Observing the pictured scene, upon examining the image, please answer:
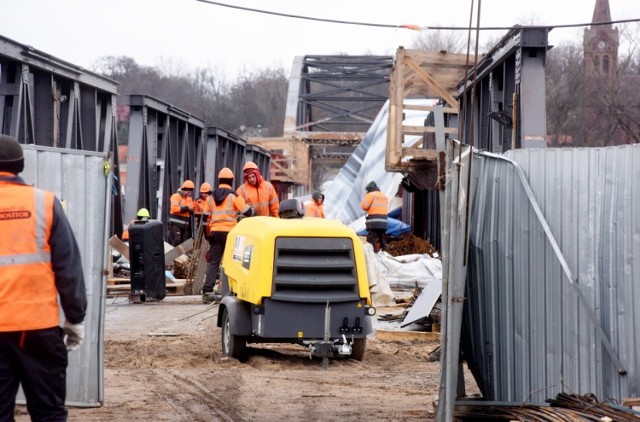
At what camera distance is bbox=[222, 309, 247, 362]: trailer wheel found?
10.9 meters

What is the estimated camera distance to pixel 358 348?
36.4ft

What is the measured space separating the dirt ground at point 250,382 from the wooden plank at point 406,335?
11 centimetres

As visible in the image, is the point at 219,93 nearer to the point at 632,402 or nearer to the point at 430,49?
the point at 430,49

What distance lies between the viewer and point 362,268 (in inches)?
420

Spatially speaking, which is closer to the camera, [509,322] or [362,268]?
[509,322]

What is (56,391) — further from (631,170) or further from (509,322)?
(631,170)

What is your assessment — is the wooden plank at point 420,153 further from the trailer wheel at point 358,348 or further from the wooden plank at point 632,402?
the wooden plank at point 632,402

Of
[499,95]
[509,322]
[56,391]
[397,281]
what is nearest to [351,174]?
[397,281]

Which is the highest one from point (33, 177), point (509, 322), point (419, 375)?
point (33, 177)

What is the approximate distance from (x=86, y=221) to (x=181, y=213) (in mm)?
18279

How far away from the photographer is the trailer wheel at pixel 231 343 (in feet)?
35.9

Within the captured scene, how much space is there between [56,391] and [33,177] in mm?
2677

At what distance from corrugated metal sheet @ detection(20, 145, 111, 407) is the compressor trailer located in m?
2.54

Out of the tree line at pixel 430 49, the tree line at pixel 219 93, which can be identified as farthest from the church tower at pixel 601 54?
A: the tree line at pixel 219 93
